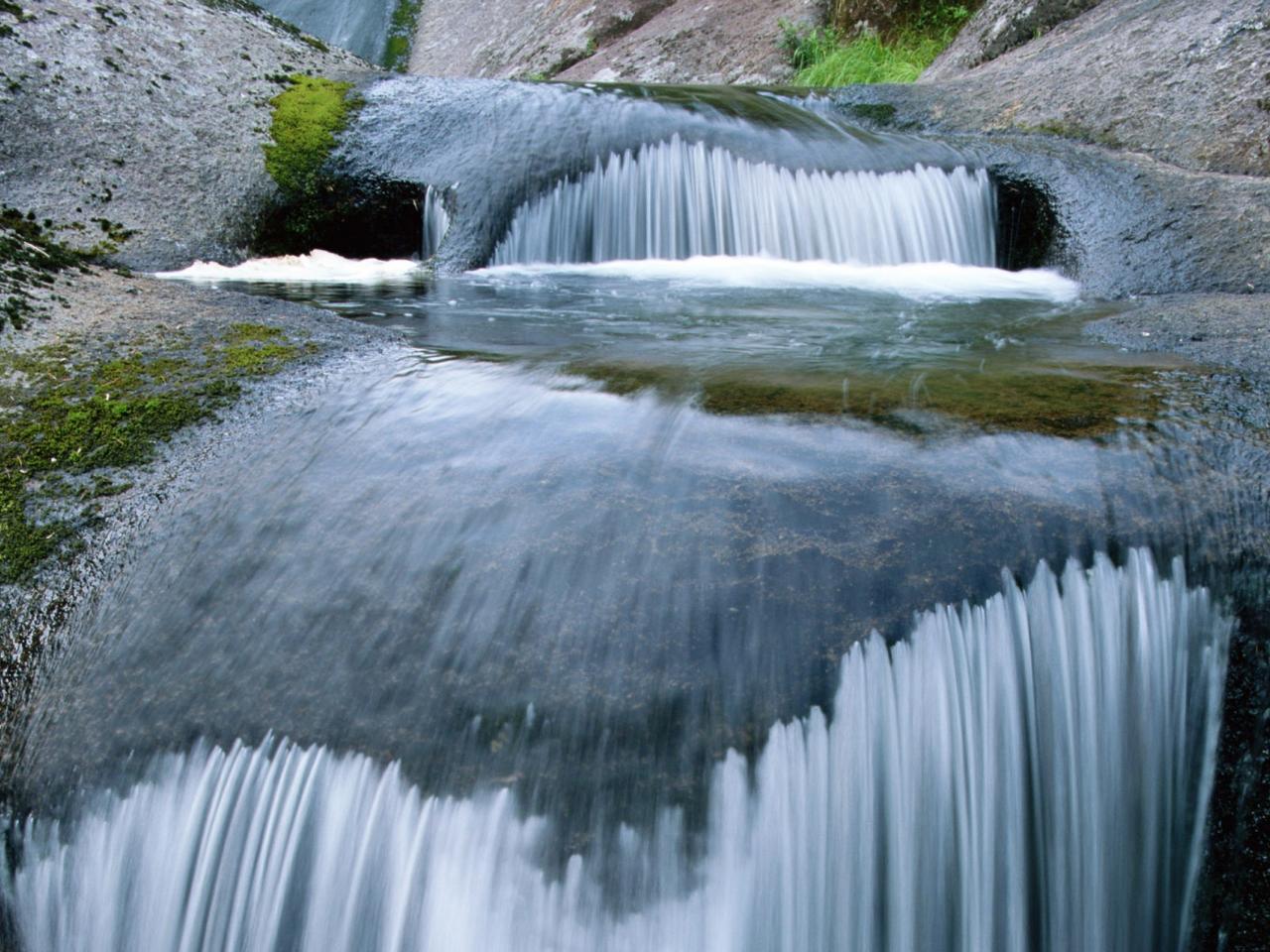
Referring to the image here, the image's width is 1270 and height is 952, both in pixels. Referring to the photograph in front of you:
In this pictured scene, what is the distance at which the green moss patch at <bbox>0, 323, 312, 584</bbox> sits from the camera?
268 cm

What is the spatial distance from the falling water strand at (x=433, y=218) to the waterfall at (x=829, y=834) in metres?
5.13

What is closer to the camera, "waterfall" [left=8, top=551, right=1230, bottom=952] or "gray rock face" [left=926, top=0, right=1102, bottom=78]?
"waterfall" [left=8, top=551, right=1230, bottom=952]

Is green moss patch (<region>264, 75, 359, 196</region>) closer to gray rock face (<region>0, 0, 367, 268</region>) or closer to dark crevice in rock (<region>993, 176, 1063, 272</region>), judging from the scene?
gray rock face (<region>0, 0, 367, 268</region>)

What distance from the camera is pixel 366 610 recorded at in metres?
2.47

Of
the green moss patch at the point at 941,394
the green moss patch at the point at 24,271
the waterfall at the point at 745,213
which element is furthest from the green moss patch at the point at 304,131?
the green moss patch at the point at 941,394

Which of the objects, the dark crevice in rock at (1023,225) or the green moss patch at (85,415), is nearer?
the green moss patch at (85,415)

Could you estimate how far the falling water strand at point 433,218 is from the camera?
6.89 m

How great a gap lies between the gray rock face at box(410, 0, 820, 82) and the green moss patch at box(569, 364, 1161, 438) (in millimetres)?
10519

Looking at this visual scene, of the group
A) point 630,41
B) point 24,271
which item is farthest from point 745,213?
point 630,41

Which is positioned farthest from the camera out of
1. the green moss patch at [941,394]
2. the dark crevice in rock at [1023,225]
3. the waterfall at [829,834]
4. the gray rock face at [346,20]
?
the gray rock face at [346,20]

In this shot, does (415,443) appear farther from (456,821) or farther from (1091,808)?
(1091,808)

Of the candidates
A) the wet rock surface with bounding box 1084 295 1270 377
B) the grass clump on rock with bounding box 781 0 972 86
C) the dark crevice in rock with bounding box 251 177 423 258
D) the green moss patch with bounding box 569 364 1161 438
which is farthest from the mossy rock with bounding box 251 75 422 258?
the grass clump on rock with bounding box 781 0 972 86

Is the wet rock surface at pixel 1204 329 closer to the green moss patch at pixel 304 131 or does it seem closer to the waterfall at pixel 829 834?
the waterfall at pixel 829 834

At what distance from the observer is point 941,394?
3.32m
